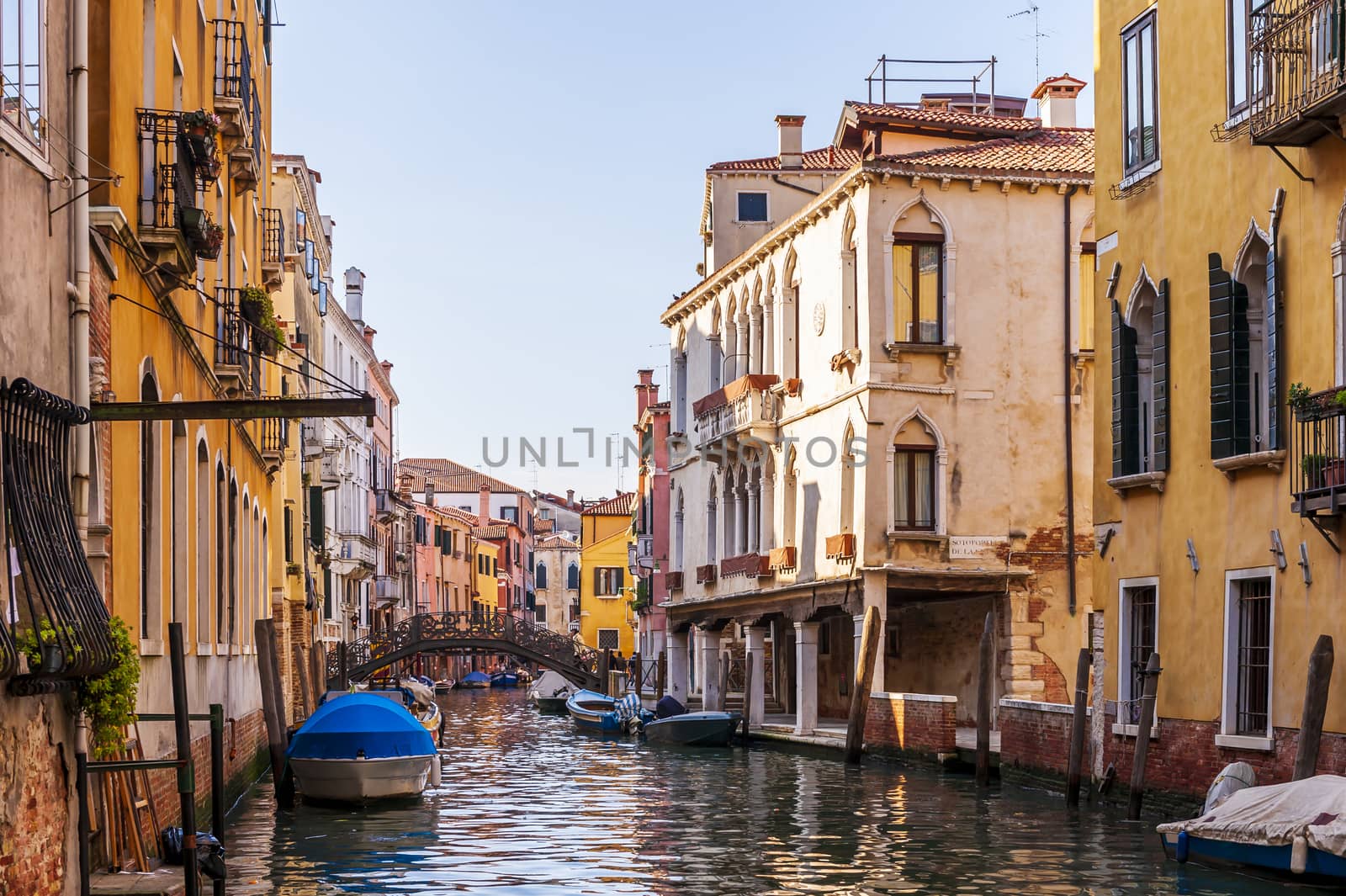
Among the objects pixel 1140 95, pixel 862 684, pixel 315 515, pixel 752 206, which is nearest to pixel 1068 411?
pixel 862 684

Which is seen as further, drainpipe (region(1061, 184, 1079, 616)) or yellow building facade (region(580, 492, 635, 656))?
yellow building facade (region(580, 492, 635, 656))

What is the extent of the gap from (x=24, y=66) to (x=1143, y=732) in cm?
1058

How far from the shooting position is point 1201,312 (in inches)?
612

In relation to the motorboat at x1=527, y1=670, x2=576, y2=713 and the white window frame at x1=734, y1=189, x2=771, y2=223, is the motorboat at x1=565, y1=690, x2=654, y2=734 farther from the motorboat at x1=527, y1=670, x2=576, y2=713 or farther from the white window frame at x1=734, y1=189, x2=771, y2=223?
the motorboat at x1=527, y1=670, x2=576, y2=713

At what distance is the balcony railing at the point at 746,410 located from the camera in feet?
101

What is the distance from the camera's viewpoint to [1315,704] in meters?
12.9

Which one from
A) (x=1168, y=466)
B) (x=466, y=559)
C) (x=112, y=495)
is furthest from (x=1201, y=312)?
(x=466, y=559)

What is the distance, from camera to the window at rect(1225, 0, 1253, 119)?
588 inches

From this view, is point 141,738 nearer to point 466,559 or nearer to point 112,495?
point 112,495

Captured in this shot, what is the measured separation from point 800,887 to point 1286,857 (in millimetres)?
3210

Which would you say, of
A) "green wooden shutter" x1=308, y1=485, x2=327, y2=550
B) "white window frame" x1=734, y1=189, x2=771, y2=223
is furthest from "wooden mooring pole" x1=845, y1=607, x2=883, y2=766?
"green wooden shutter" x1=308, y1=485, x2=327, y2=550

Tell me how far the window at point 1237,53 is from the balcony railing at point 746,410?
16.0 m

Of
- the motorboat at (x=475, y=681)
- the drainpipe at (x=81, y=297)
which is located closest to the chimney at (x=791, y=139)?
the drainpipe at (x=81, y=297)

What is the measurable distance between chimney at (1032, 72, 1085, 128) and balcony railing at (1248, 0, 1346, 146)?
16.2 m
